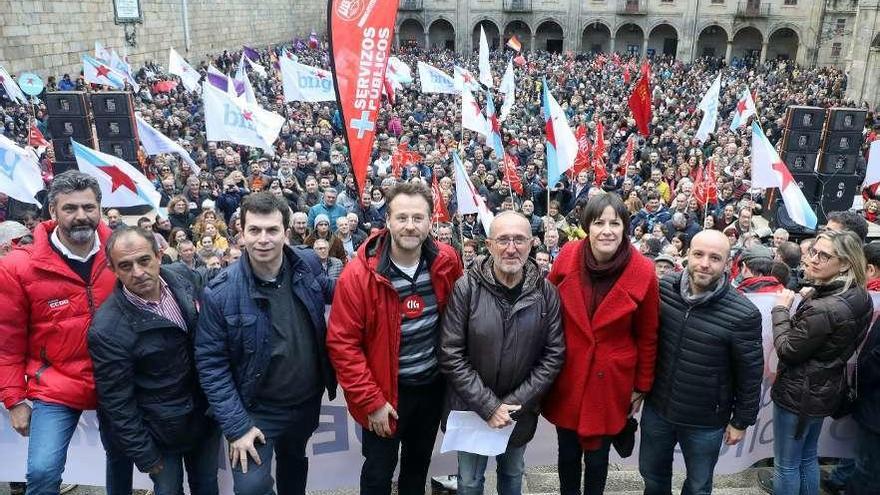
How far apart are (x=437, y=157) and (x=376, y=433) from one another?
9.66 meters

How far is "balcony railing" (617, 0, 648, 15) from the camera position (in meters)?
42.2

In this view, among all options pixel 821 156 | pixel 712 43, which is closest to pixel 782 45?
pixel 712 43

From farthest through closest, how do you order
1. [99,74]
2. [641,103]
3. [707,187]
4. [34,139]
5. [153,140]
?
[99,74] → [641,103] → [34,139] → [153,140] → [707,187]

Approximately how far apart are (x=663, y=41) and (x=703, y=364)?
47.6 meters

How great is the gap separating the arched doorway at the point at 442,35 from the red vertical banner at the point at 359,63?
1789 inches

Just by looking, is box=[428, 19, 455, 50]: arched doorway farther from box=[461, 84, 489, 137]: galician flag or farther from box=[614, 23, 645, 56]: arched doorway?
box=[461, 84, 489, 137]: galician flag

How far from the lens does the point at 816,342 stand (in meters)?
2.62

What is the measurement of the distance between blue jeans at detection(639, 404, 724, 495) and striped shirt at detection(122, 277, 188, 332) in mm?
2153

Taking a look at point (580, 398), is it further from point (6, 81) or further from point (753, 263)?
point (6, 81)

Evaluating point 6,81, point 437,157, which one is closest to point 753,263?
point 437,157

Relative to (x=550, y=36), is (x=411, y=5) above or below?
above

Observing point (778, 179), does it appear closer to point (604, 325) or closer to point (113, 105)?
point (604, 325)

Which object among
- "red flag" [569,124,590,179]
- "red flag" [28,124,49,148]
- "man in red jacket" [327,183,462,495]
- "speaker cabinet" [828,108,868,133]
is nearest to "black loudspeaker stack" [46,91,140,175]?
"red flag" [28,124,49,148]

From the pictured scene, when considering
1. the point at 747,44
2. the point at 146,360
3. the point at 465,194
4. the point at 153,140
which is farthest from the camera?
the point at 747,44
